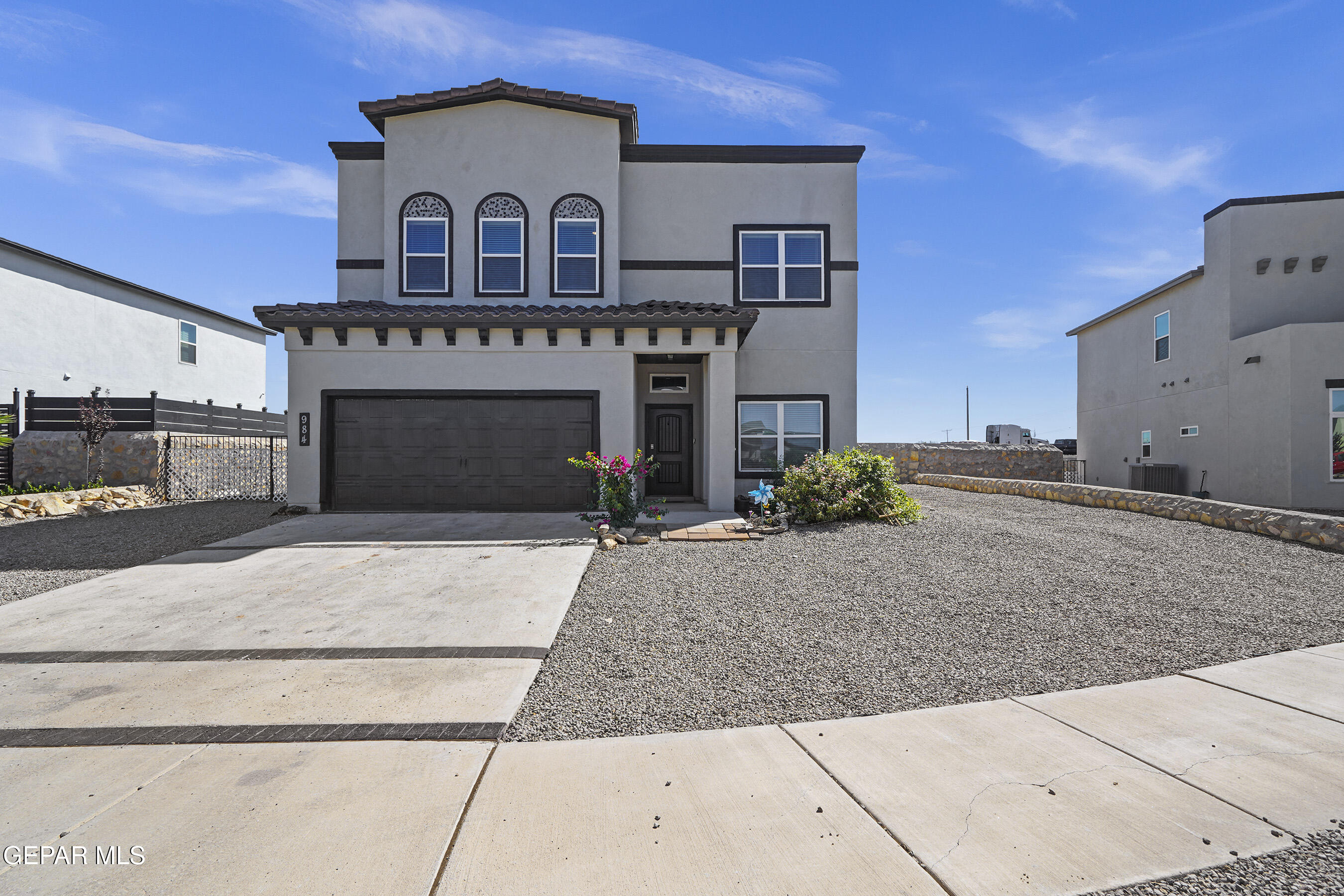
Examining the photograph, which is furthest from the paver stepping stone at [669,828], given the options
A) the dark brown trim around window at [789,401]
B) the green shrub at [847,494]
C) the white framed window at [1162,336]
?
the white framed window at [1162,336]

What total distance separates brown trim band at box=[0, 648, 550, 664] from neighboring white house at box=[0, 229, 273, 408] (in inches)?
656

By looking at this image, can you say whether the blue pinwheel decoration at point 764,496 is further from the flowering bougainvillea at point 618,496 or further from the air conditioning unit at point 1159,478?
the air conditioning unit at point 1159,478

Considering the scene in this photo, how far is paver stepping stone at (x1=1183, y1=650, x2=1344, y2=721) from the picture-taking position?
363 centimetres

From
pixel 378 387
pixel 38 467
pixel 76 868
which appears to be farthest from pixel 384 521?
pixel 38 467

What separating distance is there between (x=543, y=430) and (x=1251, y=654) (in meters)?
10.0

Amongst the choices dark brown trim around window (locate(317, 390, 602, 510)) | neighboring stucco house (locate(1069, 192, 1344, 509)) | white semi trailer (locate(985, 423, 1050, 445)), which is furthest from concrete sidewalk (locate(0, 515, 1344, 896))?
white semi trailer (locate(985, 423, 1050, 445))

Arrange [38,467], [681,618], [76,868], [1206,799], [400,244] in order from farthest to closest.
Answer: [38,467] < [400,244] < [681,618] < [1206,799] < [76,868]

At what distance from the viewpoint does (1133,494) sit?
38.5 feet

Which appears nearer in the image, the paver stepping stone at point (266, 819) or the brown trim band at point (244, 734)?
the paver stepping stone at point (266, 819)

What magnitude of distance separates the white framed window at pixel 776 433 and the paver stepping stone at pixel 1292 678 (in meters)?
8.73

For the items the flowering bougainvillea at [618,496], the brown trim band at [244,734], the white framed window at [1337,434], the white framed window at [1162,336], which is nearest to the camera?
the brown trim band at [244,734]

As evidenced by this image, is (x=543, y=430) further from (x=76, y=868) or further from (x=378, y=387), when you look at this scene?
(x=76, y=868)

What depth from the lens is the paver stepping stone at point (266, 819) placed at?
222 centimetres

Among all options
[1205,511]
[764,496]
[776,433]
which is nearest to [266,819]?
[764,496]
